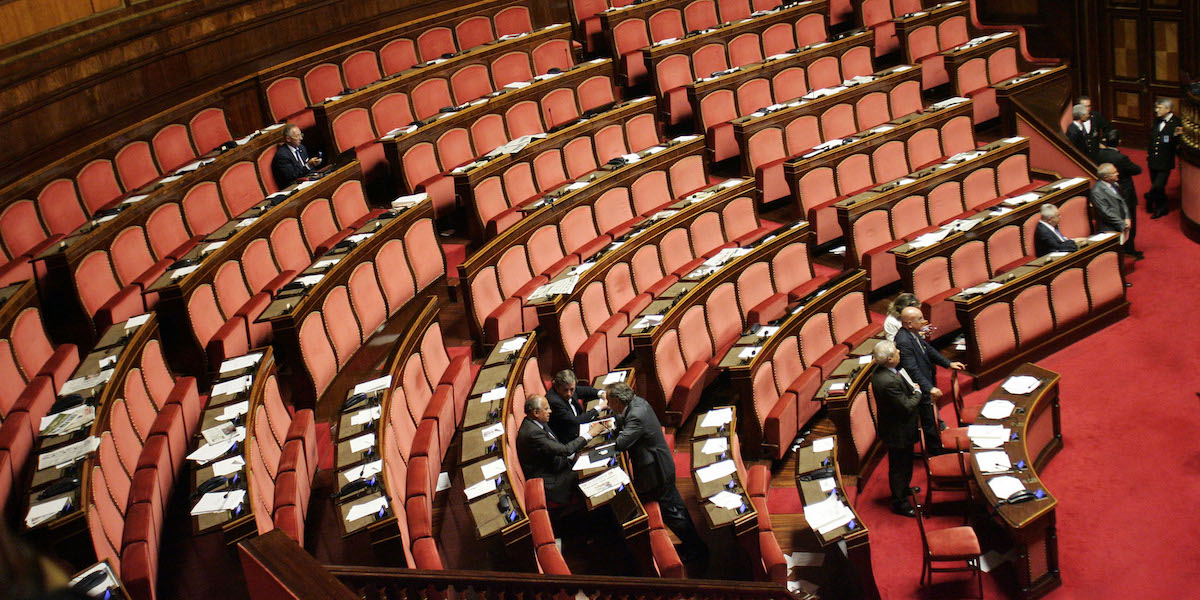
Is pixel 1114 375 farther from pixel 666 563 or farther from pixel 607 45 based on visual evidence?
pixel 607 45

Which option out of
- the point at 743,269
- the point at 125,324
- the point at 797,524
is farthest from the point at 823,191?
the point at 125,324

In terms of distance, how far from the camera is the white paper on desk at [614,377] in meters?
4.09

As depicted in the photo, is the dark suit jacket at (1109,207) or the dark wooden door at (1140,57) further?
the dark wooden door at (1140,57)

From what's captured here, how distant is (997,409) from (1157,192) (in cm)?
261

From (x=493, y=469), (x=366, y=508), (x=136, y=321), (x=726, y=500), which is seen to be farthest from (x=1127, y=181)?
(x=136, y=321)

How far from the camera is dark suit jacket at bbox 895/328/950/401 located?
3938 mm

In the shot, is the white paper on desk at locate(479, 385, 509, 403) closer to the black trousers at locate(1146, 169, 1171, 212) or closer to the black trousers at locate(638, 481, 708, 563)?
the black trousers at locate(638, 481, 708, 563)

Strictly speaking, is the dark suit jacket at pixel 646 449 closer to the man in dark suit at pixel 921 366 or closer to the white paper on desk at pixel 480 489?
the white paper on desk at pixel 480 489

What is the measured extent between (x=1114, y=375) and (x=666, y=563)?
7.92 feet

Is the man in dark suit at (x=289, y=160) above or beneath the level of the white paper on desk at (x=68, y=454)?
above

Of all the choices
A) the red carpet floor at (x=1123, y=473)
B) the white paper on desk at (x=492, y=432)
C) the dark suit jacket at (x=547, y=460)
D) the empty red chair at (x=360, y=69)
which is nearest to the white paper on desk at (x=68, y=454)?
the white paper on desk at (x=492, y=432)

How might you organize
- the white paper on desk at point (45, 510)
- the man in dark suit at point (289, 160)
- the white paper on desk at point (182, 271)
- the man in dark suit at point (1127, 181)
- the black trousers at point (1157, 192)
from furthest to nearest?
the black trousers at point (1157, 192), the man in dark suit at point (1127, 181), the man in dark suit at point (289, 160), the white paper on desk at point (182, 271), the white paper on desk at point (45, 510)

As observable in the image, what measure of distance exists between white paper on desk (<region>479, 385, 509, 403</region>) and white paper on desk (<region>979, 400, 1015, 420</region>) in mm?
1716

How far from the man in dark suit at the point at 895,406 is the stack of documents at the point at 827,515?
381 mm
